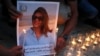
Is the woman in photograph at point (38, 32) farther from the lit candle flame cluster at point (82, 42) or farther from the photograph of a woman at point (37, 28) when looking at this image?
the lit candle flame cluster at point (82, 42)

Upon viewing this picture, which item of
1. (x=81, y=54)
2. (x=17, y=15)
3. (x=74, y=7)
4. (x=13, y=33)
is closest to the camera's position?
(x=17, y=15)

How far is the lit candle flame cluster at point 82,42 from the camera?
197 centimetres

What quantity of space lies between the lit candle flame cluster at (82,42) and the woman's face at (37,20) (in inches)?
29.1

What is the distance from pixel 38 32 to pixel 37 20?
0.05 meters

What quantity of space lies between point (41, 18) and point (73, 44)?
944 millimetres

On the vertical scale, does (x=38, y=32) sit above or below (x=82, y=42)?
above

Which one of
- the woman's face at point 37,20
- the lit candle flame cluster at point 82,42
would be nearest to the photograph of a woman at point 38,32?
the woman's face at point 37,20

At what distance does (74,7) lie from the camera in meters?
1.41

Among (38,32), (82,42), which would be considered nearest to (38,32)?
(38,32)

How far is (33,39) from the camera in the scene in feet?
3.96

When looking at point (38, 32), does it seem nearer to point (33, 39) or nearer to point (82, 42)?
point (33, 39)

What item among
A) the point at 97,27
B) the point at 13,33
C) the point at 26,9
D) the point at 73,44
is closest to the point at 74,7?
the point at 26,9

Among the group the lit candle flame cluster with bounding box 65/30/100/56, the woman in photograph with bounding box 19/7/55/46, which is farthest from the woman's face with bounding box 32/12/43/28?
the lit candle flame cluster with bounding box 65/30/100/56

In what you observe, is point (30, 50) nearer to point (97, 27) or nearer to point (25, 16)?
point (25, 16)
